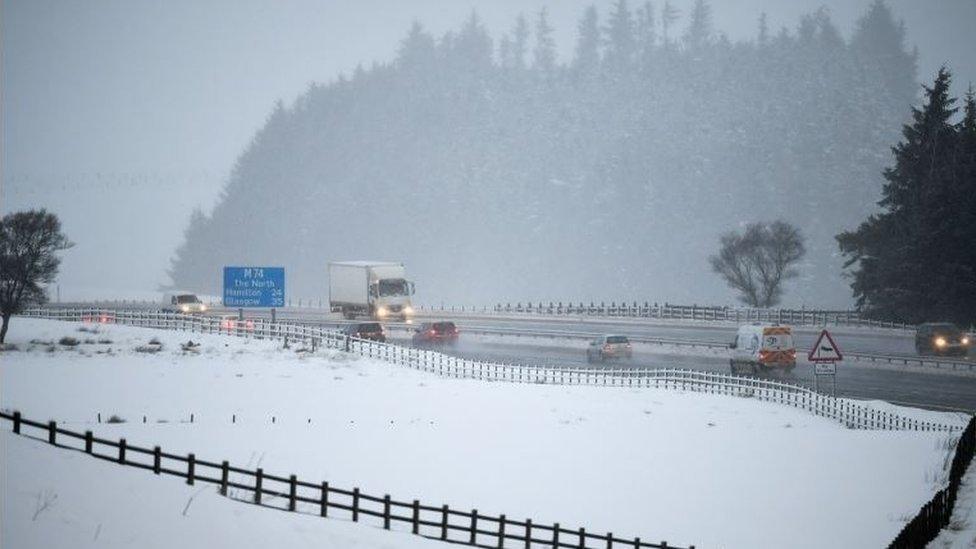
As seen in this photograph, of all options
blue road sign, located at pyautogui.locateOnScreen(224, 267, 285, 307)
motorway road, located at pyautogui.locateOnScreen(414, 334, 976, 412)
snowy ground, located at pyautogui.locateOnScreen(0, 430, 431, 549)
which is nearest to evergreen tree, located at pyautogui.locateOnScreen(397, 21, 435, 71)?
motorway road, located at pyautogui.locateOnScreen(414, 334, 976, 412)

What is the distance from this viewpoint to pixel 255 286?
192ft

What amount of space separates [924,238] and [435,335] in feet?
113

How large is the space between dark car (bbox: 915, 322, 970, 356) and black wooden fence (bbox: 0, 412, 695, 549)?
40.9 m

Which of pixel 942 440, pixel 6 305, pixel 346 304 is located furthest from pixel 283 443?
pixel 346 304

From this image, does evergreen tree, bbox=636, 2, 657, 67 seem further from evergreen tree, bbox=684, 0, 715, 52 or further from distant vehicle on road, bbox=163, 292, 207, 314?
distant vehicle on road, bbox=163, 292, 207, 314

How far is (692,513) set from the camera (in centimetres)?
2695

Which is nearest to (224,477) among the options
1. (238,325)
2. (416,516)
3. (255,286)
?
(416,516)

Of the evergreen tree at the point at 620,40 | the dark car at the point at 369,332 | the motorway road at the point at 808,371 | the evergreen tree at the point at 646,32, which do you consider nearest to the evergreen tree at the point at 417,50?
the evergreen tree at the point at 620,40

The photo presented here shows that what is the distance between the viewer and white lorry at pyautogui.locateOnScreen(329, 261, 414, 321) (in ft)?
242

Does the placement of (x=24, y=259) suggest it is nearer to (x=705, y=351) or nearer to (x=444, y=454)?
(x=444, y=454)

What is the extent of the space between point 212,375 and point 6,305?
51.2 ft

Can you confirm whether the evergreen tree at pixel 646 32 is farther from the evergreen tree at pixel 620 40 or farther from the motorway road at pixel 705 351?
the motorway road at pixel 705 351

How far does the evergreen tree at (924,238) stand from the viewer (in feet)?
221

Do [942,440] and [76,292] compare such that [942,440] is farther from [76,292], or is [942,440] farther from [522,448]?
[76,292]
